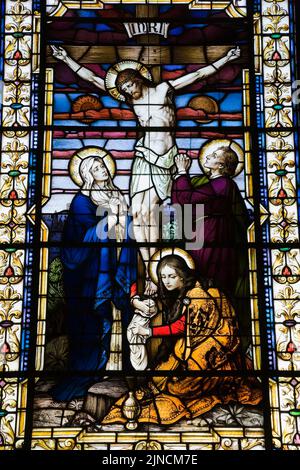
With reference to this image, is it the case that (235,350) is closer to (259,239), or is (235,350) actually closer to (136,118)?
(259,239)

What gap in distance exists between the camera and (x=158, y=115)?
1277cm

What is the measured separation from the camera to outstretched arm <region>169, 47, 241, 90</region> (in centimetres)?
1285

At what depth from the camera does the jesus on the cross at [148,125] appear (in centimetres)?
1233

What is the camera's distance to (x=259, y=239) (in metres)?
12.3

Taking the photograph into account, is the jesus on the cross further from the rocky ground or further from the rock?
the rocky ground

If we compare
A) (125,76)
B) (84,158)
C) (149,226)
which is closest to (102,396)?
(149,226)

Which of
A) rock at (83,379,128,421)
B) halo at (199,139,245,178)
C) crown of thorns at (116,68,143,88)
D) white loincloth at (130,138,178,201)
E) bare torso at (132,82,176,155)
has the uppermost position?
crown of thorns at (116,68,143,88)

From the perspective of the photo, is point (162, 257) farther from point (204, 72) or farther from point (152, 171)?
point (204, 72)

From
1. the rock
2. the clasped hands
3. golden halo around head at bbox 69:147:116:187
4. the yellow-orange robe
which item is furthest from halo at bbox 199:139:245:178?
the rock

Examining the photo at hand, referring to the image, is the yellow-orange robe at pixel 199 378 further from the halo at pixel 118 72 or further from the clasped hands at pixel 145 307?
the halo at pixel 118 72

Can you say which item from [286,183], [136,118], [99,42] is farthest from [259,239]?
[99,42]

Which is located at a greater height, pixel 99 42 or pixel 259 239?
pixel 99 42
